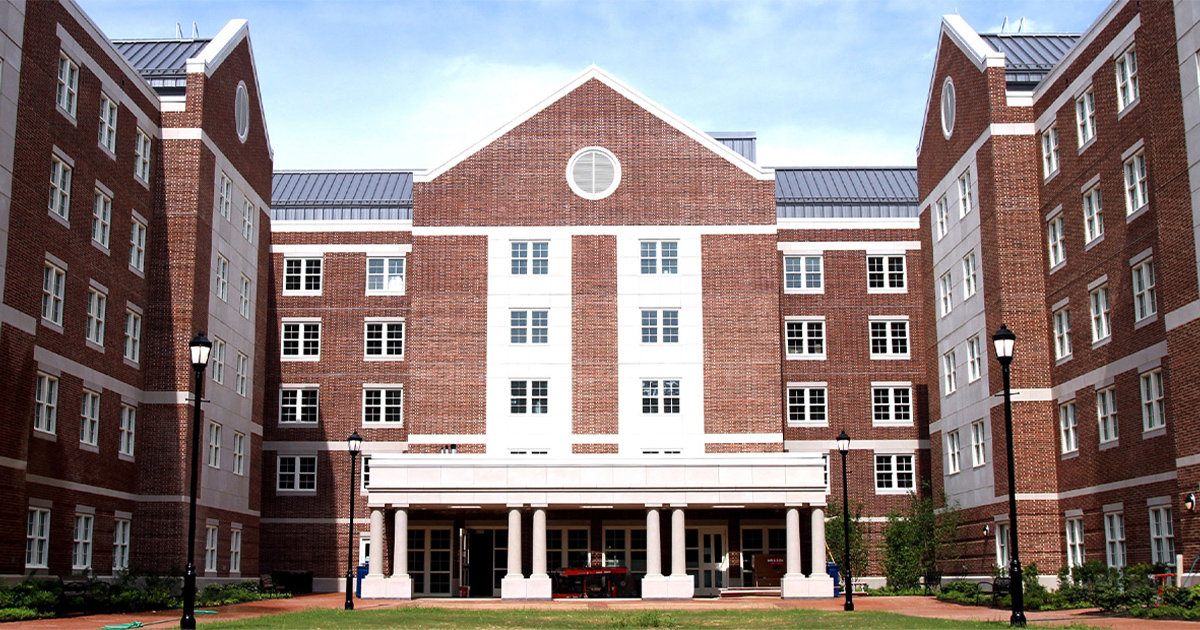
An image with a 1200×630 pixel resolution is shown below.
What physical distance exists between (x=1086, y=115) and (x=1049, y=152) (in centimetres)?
307

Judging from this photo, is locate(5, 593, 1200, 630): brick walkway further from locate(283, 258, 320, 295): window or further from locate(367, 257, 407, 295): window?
locate(283, 258, 320, 295): window

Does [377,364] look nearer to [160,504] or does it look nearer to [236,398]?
[236,398]

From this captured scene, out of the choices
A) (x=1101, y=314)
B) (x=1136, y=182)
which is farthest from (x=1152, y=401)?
(x=1136, y=182)

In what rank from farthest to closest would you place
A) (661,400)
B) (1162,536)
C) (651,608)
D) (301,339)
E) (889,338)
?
(301,339)
(889,338)
(661,400)
(651,608)
(1162,536)

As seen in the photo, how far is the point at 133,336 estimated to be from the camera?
40.5m

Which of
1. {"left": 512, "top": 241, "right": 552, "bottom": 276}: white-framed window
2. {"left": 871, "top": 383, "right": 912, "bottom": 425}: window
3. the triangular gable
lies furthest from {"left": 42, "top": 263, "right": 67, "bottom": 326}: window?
{"left": 871, "top": 383, "right": 912, "bottom": 425}: window

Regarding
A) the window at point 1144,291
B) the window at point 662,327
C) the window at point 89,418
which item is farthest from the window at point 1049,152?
the window at point 89,418

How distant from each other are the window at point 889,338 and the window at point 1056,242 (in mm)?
13589

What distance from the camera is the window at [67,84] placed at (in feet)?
114

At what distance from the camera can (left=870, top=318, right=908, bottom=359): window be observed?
177ft

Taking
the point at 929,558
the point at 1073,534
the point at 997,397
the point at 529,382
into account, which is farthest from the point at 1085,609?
the point at 529,382

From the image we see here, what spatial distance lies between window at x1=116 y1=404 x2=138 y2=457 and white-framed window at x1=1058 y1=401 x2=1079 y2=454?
30.6 meters

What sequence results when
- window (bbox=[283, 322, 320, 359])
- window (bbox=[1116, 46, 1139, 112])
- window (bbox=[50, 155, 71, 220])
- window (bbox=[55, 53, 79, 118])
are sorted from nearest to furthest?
window (bbox=[50, 155, 71, 220])
window (bbox=[1116, 46, 1139, 112])
window (bbox=[55, 53, 79, 118])
window (bbox=[283, 322, 320, 359])

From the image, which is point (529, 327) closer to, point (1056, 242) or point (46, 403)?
point (46, 403)
